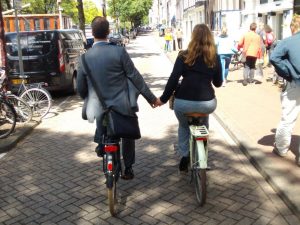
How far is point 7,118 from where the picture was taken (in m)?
7.79

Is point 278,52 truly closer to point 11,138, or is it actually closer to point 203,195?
point 203,195

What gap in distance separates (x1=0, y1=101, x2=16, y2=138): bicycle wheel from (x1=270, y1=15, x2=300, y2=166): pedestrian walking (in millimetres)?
4422

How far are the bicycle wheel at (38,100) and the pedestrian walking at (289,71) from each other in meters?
5.17

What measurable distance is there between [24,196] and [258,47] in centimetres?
901

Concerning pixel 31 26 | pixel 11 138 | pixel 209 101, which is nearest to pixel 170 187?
pixel 209 101

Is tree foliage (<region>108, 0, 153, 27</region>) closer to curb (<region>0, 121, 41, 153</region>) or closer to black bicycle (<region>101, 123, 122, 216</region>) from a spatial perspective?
curb (<region>0, 121, 41, 153</region>)

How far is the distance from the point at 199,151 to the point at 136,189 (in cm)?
100

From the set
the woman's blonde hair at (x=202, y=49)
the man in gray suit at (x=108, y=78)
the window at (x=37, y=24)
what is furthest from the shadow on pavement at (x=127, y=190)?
the window at (x=37, y=24)

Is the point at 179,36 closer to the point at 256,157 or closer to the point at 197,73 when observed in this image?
the point at 256,157

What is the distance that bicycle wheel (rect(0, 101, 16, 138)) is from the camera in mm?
7627

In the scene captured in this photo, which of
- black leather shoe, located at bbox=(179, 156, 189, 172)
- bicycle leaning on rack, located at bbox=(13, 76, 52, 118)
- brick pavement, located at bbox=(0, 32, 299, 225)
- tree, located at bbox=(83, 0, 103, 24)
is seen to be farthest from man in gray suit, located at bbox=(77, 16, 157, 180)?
tree, located at bbox=(83, 0, 103, 24)

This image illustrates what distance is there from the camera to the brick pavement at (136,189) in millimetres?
4289

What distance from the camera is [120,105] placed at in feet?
13.8

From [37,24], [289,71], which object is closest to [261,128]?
[289,71]
